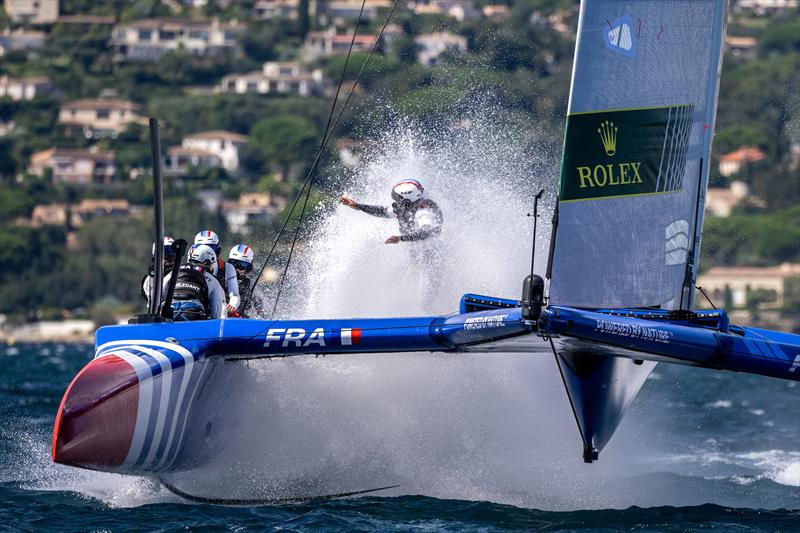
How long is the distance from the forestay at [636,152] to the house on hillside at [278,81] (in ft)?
283

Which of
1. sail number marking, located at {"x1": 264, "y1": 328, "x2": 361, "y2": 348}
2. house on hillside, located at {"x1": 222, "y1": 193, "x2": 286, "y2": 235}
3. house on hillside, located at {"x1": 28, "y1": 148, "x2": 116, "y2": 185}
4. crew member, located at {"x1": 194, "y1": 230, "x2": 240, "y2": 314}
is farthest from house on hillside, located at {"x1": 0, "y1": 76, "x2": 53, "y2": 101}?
sail number marking, located at {"x1": 264, "y1": 328, "x2": 361, "y2": 348}

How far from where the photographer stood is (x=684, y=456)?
13.3 meters

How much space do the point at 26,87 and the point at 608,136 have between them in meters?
98.0

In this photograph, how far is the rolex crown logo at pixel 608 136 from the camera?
9078mm

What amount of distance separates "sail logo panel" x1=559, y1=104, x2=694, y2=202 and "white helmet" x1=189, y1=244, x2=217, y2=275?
287cm

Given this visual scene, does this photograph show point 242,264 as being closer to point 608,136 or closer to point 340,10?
point 608,136

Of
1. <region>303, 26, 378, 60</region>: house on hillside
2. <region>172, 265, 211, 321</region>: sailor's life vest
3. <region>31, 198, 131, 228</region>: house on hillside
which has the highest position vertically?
<region>303, 26, 378, 60</region>: house on hillside

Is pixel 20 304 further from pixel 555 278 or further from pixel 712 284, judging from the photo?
pixel 555 278

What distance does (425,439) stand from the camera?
10.6m

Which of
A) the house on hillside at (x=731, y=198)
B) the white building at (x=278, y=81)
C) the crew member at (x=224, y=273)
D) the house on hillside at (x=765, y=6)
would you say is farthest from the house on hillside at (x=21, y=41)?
the crew member at (x=224, y=273)

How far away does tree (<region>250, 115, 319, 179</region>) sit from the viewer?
233 feet

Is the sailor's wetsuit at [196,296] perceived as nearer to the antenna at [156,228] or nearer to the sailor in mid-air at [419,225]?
the antenna at [156,228]

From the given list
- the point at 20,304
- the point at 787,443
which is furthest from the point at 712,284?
the point at 787,443

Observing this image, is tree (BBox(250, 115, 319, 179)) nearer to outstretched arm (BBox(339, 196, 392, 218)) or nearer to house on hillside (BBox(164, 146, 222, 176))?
house on hillside (BBox(164, 146, 222, 176))
